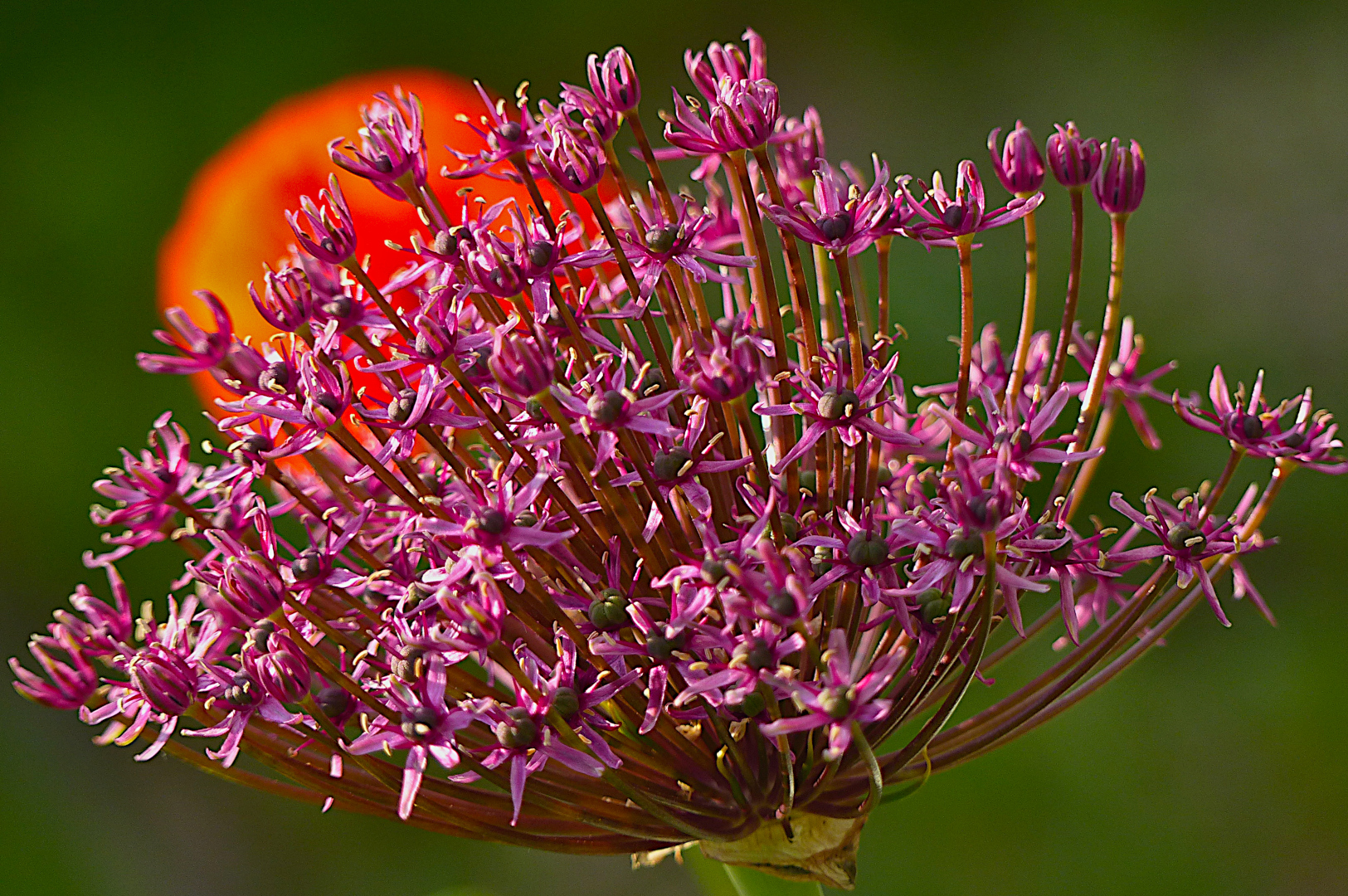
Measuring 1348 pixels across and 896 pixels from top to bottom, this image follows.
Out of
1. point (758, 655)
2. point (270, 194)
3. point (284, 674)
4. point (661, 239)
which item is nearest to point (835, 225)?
point (661, 239)

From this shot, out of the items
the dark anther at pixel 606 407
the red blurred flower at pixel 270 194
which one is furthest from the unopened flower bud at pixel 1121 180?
the red blurred flower at pixel 270 194

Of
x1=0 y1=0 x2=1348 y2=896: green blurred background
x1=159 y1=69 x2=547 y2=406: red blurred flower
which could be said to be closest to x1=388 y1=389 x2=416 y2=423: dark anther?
x1=159 y1=69 x2=547 y2=406: red blurred flower

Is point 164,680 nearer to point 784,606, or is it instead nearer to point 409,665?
point 409,665

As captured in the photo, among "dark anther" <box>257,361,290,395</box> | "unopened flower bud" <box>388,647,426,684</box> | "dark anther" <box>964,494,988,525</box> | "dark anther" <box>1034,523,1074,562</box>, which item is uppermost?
"dark anther" <box>257,361,290,395</box>

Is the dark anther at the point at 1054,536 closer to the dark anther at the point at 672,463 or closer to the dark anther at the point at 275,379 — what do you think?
the dark anther at the point at 672,463

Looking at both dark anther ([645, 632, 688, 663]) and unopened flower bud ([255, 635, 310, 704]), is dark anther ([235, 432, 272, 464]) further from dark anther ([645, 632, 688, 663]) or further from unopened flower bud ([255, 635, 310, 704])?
dark anther ([645, 632, 688, 663])

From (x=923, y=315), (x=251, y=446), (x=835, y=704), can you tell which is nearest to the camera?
(x=835, y=704)

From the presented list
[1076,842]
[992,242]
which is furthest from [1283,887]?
[992,242]

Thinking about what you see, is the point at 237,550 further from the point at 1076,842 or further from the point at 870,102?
the point at 870,102

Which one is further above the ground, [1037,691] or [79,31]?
[79,31]
